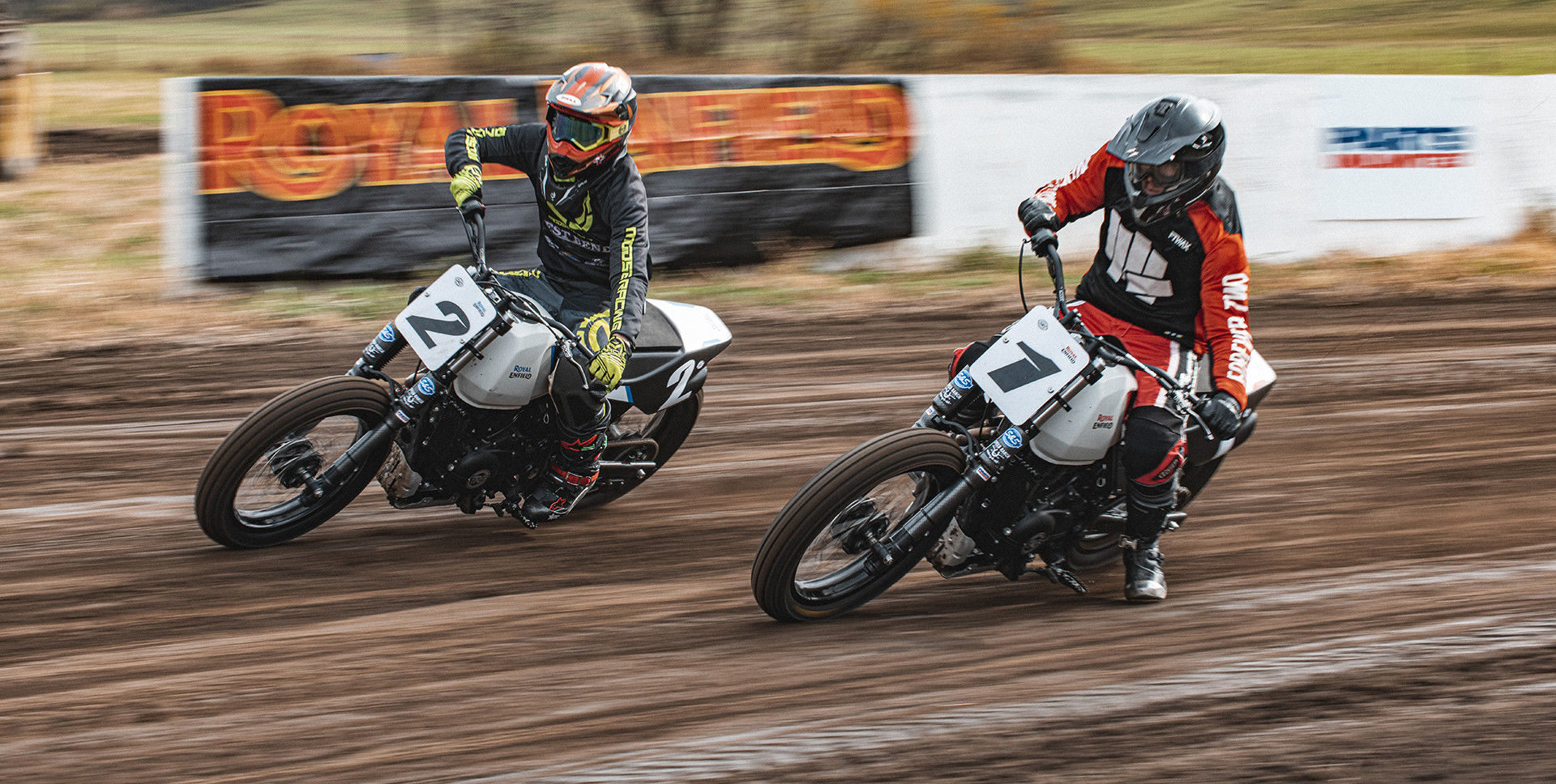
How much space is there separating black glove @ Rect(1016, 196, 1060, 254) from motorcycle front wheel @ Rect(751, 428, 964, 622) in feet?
2.61

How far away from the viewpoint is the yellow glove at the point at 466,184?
515 cm

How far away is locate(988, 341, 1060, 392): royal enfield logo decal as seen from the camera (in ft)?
14.8

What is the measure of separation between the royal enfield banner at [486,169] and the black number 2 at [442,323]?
501 centimetres

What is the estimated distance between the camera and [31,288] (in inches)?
379

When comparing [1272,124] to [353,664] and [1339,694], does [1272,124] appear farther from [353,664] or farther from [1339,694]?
[353,664]

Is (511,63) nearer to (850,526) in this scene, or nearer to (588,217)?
(588,217)

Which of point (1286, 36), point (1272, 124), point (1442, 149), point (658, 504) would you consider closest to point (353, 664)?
point (658, 504)

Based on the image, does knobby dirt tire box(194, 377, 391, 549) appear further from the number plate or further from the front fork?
the front fork

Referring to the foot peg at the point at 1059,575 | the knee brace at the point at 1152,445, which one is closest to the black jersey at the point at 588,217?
the foot peg at the point at 1059,575

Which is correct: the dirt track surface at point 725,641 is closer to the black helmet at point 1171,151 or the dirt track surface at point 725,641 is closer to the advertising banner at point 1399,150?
the black helmet at point 1171,151

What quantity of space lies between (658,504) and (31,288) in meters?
6.32

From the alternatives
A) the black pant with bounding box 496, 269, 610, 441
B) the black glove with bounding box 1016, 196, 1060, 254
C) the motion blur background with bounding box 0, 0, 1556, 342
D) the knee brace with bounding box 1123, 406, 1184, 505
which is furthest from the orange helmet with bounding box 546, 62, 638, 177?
the motion blur background with bounding box 0, 0, 1556, 342

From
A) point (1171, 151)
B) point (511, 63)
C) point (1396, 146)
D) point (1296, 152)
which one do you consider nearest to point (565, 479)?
point (1171, 151)

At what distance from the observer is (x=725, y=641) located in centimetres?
452
